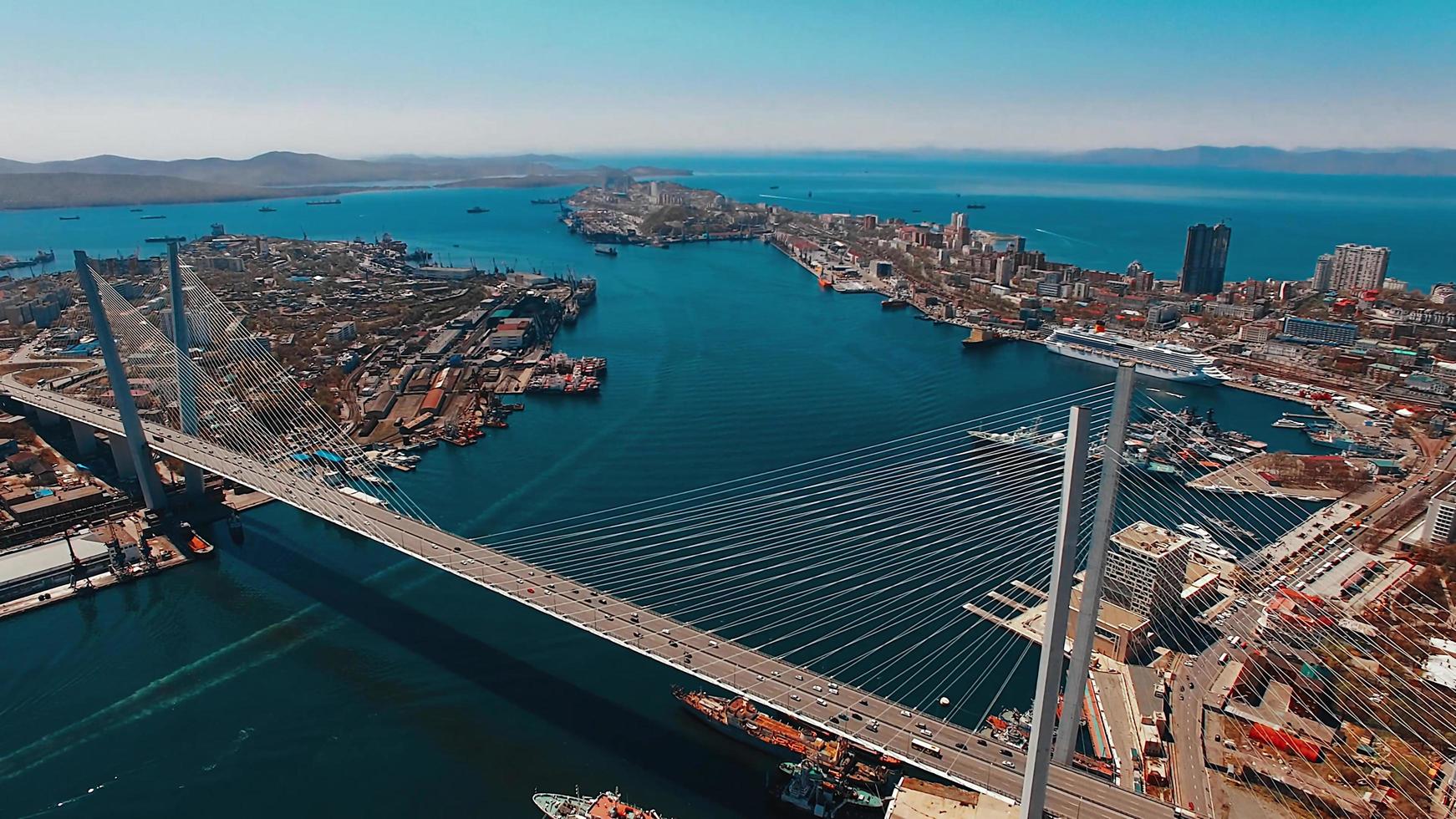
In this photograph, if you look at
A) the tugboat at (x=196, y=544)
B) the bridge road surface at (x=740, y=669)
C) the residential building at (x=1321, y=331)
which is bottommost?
the tugboat at (x=196, y=544)

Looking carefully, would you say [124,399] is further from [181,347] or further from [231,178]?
[231,178]

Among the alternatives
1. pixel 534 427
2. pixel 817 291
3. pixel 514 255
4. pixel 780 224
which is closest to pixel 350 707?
pixel 534 427

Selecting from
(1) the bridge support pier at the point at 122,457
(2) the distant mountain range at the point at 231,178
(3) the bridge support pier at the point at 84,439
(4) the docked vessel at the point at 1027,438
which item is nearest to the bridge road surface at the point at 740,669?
(1) the bridge support pier at the point at 122,457

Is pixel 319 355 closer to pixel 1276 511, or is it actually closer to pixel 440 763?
pixel 440 763

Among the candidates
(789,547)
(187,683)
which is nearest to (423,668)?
(187,683)

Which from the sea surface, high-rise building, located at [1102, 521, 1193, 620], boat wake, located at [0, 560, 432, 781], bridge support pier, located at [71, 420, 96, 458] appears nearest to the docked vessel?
the sea surface

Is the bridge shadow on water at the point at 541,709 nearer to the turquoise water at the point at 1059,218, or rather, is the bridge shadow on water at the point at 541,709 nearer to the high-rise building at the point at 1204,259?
the high-rise building at the point at 1204,259

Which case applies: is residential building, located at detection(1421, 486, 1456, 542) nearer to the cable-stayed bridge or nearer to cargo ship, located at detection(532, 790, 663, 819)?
the cable-stayed bridge
